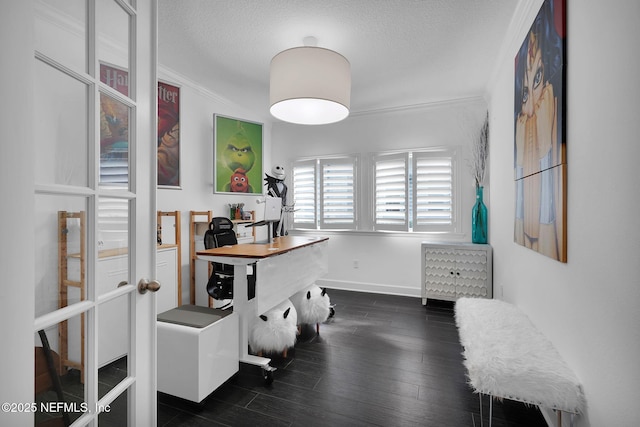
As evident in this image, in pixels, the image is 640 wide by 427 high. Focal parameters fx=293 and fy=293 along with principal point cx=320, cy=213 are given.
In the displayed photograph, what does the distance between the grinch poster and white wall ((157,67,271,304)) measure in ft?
0.31

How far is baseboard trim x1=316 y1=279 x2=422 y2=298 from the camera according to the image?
13.8ft

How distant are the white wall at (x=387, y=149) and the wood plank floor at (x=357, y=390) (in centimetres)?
140

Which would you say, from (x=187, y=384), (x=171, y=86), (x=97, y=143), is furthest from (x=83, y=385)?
(x=171, y=86)

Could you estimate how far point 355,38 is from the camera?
260cm

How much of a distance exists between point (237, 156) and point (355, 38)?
2.36 meters

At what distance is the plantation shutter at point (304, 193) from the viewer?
189 inches

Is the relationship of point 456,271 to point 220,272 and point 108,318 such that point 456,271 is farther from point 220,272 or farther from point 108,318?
point 108,318

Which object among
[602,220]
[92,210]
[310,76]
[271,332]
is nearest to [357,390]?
[271,332]

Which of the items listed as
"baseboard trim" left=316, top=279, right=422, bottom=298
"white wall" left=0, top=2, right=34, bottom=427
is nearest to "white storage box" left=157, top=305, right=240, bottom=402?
"white wall" left=0, top=2, right=34, bottom=427

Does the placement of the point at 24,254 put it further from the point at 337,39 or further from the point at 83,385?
the point at 337,39

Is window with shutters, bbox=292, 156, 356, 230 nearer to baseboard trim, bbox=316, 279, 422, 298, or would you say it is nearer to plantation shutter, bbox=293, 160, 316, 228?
plantation shutter, bbox=293, 160, 316, 228

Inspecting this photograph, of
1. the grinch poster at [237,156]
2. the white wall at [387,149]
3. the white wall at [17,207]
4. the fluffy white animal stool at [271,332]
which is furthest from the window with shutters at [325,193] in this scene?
the white wall at [17,207]

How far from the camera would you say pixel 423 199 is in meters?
4.09

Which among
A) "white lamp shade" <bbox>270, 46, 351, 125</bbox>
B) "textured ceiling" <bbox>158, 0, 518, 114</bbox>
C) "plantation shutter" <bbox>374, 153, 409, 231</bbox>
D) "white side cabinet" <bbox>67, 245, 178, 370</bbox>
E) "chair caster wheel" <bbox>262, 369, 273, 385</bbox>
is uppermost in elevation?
"textured ceiling" <bbox>158, 0, 518, 114</bbox>
